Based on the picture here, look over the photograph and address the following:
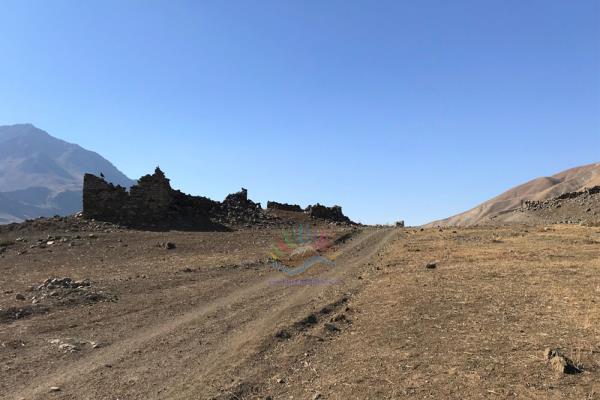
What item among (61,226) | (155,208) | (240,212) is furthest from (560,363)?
(240,212)

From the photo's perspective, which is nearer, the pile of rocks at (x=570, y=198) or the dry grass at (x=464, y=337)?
the dry grass at (x=464, y=337)

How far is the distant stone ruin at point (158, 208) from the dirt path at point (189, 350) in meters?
21.4

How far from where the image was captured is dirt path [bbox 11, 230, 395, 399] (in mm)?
8078

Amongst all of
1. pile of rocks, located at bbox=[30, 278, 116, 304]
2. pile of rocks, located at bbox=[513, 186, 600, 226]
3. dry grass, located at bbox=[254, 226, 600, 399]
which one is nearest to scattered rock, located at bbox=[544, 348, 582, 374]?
dry grass, located at bbox=[254, 226, 600, 399]

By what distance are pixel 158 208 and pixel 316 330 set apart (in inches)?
1181

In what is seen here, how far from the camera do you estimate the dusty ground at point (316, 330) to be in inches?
304

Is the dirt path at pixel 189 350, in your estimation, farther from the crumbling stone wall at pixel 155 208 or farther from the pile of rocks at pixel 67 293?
the crumbling stone wall at pixel 155 208

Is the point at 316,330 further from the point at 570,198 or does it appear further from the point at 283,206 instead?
the point at 570,198

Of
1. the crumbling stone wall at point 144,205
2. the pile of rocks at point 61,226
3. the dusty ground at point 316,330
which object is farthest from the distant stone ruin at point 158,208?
the dusty ground at point 316,330

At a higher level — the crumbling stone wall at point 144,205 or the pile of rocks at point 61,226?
the crumbling stone wall at point 144,205

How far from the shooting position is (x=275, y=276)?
1956 cm

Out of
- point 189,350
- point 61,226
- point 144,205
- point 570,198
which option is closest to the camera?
point 189,350

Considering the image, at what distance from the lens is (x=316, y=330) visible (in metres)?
10.8

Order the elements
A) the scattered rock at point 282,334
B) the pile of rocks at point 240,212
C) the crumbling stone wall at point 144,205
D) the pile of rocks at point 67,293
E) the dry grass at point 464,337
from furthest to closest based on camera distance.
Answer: the pile of rocks at point 240,212 < the crumbling stone wall at point 144,205 < the pile of rocks at point 67,293 < the scattered rock at point 282,334 < the dry grass at point 464,337
